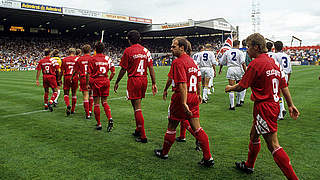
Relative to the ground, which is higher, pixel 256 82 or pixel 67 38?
pixel 67 38

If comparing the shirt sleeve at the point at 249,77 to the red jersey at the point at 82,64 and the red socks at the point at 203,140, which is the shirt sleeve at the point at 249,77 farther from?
the red jersey at the point at 82,64

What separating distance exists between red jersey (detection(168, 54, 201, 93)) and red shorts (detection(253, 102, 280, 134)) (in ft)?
3.45

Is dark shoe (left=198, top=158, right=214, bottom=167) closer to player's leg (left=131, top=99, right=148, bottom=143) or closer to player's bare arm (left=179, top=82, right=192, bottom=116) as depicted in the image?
player's bare arm (left=179, top=82, right=192, bottom=116)

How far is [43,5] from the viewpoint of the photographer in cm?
3931

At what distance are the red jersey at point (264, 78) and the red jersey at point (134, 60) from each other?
243cm

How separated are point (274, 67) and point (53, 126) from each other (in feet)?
18.2

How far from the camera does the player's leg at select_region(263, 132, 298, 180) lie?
296cm

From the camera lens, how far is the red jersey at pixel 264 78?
3.11m

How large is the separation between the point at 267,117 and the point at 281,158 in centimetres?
51

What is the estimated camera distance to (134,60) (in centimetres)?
505

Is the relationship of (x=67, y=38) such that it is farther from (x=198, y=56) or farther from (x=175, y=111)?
(x=175, y=111)

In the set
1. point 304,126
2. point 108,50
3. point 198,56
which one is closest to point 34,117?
point 198,56

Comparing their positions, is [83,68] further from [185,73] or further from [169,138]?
[185,73]

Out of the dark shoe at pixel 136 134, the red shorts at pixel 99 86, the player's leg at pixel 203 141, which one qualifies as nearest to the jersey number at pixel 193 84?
the player's leg at pixel 203 141
